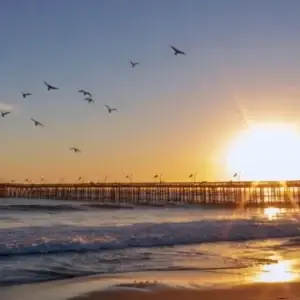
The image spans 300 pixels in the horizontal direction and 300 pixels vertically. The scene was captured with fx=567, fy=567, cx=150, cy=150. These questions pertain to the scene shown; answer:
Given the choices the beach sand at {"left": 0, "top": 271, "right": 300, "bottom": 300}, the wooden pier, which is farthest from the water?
the wooden pier

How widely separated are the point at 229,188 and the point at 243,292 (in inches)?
2355

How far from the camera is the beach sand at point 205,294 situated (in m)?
8.16

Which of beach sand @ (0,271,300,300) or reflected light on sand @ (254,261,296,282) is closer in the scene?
beach sand @ (0,271,300,300)

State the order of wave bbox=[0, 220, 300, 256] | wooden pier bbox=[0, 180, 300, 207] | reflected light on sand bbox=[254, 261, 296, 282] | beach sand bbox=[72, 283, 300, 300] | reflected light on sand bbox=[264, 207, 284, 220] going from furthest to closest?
wooden pier bbox=[0, 180, 300, 207]
reflected light on sand bbox=[264, 207, 284, 220]
wave bbox=[0, 220, 300, 256]
reflected light on sand bbox=[254, 261, 296, 282]
beach sand bbox=[72, 283, 300, 300]

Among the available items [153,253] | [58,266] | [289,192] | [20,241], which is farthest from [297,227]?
[289,192]

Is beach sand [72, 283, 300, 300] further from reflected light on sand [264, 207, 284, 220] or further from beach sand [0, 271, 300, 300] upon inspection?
reflected light on sand [264, 207, 284, 220]

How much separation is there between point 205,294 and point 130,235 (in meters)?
8.39

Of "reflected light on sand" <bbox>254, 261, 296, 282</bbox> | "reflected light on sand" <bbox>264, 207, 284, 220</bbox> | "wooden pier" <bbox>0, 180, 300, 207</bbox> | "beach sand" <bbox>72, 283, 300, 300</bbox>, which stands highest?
"wooden pier" <bbox>0, 180, 300, 207</bbox>

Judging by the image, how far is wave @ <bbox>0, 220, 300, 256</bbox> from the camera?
14.1 meters

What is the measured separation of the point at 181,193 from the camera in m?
70.3

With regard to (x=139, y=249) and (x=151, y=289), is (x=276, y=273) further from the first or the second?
(x=139, y=249)

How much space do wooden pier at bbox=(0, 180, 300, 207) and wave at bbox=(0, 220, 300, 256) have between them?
39.6 metres

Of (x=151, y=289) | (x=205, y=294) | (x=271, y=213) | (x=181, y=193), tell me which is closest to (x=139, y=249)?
(x=151, y=289)

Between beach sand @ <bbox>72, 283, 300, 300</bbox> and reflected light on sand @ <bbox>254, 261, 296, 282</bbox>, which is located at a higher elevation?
reflected light on sand @ <bbox>254, 261, 296, 282</bbox>
